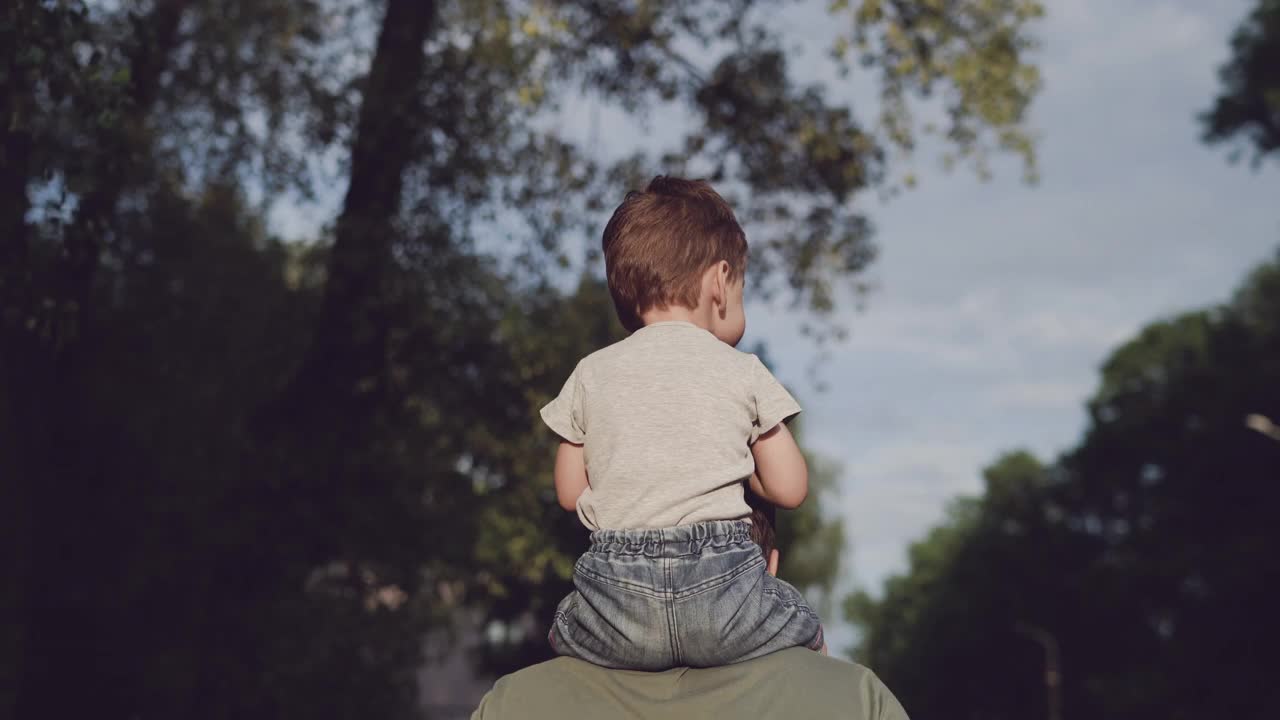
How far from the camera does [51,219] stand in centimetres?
779

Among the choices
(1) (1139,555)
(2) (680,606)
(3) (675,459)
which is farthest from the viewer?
(1) (1139,555)

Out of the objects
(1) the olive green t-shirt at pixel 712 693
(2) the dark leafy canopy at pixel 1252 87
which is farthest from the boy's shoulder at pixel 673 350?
(2) the dark leafy canopy at pixel 1252 87

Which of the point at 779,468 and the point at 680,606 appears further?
the point at 779,468

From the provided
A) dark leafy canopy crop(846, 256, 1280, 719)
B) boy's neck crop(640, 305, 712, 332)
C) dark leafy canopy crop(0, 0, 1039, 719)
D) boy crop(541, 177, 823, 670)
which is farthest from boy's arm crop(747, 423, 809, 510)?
dark leafy canopy crop(846, 256, 1280, 719)

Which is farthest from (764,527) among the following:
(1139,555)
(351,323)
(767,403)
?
(1139,555)

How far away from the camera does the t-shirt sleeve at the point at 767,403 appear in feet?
10.6

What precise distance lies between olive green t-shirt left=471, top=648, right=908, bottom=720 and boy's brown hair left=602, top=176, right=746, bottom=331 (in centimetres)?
91

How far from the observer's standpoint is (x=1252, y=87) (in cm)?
3145

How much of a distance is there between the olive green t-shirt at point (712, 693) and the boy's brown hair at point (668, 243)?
913 mm

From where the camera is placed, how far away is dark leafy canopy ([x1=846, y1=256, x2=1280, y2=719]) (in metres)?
35.6

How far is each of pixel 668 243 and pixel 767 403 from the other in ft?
1.49

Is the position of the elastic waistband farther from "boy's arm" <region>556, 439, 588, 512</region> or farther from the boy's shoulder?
the boy's shoulder

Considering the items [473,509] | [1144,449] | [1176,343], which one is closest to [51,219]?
[473,509]

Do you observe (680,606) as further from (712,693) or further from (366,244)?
(366,244)
